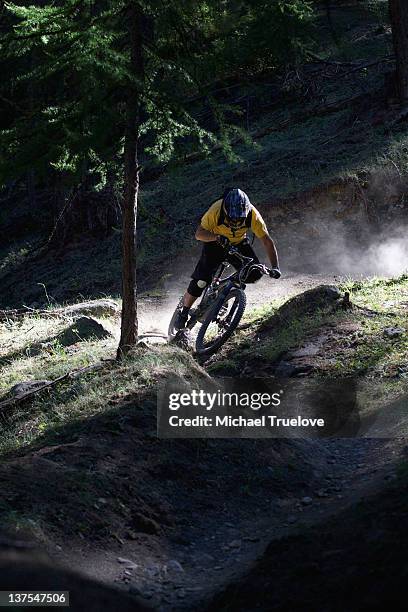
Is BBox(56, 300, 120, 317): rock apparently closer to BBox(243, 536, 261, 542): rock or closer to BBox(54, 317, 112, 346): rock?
BBox(54, 317, 112, 346): rock

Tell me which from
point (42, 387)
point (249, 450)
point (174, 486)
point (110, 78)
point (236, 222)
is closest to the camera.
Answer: point (174, 486)

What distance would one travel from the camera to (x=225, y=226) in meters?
10.4

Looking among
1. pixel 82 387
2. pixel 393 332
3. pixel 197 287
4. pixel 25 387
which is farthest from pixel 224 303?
pixel 25 387

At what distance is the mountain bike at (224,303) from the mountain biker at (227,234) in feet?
0.31

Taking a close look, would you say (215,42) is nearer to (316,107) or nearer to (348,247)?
(348,247)

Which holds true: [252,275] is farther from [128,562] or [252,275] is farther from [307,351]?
[128,562]

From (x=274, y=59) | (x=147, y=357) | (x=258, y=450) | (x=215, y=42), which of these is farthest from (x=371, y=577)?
(x=274, y=59)

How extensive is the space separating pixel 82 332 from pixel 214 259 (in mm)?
3614

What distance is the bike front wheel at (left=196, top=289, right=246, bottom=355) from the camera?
10.7 m

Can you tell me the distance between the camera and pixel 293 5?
59.0 feet

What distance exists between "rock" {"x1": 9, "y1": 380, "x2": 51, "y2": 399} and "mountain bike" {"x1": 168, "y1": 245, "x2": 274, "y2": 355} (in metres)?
2.20

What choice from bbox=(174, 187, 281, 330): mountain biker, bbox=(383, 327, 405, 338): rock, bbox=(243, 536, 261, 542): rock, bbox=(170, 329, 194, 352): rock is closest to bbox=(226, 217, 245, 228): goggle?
bbox=(174, 187, 281, 330): mountain biker

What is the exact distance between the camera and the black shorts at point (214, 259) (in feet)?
35.5

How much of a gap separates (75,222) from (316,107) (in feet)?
27.3
